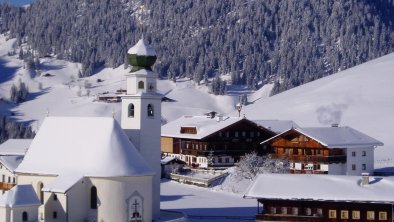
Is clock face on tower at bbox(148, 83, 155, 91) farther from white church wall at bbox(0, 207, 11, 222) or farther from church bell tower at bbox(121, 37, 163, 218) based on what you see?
white church wall at bbox(0, 207, 11, 222)

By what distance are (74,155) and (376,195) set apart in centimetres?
1646

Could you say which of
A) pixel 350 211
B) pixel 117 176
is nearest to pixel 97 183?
pixel 117 176

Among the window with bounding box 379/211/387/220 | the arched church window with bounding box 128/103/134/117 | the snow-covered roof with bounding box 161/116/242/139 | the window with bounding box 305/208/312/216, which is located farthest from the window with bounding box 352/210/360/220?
the snow-covered roof with bounding box 161/116/242/139

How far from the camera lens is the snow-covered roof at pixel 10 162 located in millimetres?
68213

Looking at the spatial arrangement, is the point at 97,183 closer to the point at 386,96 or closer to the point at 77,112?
the point at 386,96

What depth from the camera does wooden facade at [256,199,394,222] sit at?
51994 millimetres

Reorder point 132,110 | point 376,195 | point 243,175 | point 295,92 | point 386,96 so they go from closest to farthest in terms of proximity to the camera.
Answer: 1. point 376,195
2. point 132,110
3. point 243,175
4. point 386,96
5. point 295,92

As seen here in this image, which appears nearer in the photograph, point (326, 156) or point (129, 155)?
point (129, 155)

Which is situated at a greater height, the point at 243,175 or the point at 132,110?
the point at 132,110

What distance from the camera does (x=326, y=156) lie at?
80125 millimetres

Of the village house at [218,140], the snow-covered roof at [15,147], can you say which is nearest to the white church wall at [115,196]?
the snow-covered roof at [15,147]

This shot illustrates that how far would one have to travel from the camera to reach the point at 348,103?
12762 cm

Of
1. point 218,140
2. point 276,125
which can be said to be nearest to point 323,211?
point 218,140

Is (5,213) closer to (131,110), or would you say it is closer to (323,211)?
(131,110)
